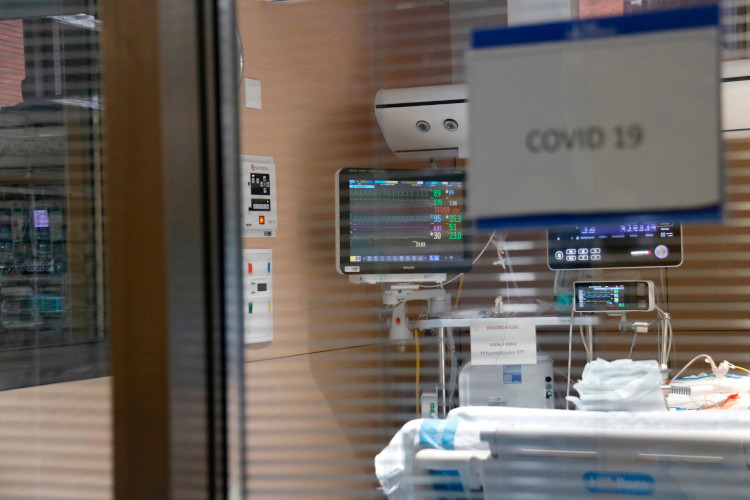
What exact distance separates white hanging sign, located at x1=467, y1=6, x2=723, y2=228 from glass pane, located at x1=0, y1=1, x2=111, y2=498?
621mm

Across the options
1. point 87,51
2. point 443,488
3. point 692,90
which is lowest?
point 443,488

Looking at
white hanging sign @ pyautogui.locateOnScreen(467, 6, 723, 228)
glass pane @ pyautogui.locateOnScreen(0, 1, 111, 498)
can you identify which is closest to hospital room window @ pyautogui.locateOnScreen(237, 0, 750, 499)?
white hanging sign @ pyautogui.locateOnScreen(467, 6, 723, 228)

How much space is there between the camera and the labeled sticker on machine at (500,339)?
184 centimetres

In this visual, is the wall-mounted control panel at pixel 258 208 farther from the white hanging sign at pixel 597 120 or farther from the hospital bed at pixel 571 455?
the white hanging sign at pixel 597 120

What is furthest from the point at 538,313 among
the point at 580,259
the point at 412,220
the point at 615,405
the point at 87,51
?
the point at 87,51

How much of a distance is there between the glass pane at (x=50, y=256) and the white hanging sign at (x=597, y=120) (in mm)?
621

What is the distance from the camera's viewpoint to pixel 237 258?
941mm

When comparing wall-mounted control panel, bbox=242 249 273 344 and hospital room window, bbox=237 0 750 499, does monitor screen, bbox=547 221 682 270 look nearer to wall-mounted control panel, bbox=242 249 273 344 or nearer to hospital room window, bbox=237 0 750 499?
hospital room window, bbox=237 0 750 499

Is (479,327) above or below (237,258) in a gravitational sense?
below

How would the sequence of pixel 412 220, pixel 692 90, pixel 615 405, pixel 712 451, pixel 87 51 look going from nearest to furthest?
pixel 692 90 < pixel 87 51 < pixel 712 451 < pixel 615 405 < pixel 412 220

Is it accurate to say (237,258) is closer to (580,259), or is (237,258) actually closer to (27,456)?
(580,259)

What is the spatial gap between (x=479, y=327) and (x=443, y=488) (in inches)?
16.9

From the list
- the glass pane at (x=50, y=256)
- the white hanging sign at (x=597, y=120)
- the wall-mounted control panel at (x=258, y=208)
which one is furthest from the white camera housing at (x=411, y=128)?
the white hanging sign at (x=597, y=120)

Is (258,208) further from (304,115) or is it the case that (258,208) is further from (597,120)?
(597,120)
